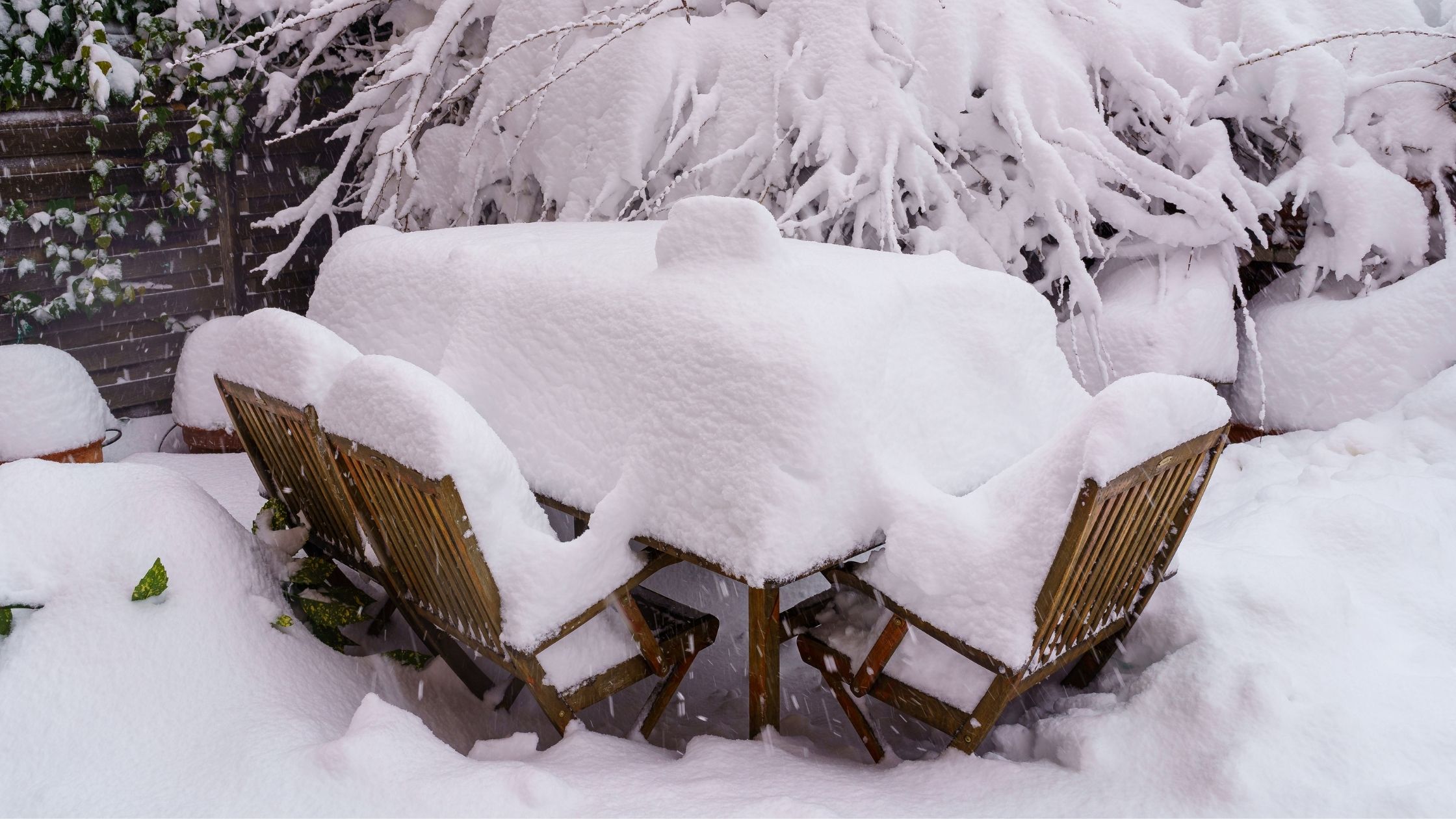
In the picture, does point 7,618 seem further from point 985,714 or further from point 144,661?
point 985,714

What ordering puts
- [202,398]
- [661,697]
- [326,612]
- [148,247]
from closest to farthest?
[661,697] → [326,612] → [202,398] → [148,247]

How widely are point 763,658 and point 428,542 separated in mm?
916

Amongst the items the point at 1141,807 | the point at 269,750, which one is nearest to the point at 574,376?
the point at 269,750

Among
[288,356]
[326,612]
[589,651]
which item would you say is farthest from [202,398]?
[589,651]

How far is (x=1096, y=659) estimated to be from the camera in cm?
263

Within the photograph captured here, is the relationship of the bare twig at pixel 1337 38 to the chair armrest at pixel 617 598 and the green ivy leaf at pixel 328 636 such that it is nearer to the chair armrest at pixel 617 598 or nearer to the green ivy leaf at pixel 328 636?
the chair armrest at pixel 617 598

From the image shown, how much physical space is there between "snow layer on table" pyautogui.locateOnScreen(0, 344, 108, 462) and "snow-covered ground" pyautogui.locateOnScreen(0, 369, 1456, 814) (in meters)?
1.52

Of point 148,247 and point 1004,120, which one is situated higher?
point 1004,120

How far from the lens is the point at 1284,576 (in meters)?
2.55

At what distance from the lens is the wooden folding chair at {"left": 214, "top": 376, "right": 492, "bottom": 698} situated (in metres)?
2.50

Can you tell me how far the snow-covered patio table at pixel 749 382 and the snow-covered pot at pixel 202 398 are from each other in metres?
2.56

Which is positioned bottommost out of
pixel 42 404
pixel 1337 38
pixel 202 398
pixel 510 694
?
pixel 202 398

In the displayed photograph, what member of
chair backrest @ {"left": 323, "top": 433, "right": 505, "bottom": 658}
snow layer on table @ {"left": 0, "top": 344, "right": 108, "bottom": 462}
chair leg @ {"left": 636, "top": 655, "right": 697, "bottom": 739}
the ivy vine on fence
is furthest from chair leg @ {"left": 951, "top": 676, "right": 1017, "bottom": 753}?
the ivy vine on fence

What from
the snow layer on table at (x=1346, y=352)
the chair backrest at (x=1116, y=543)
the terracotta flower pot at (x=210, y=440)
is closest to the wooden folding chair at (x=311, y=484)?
the chair backrest at (x=1116, y=543)
